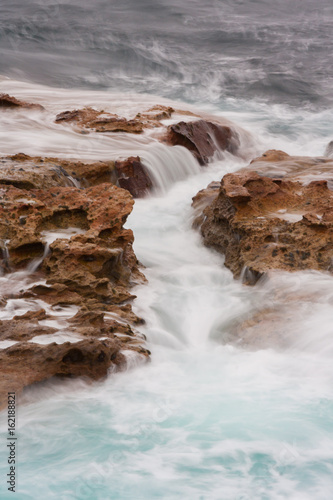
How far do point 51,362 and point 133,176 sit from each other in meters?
5.27

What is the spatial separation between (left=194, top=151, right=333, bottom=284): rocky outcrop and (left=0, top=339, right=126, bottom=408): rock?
2.26 metres

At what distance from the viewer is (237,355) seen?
16.3 feet

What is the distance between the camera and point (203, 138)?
1108 cm

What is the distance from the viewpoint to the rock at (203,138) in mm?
10547

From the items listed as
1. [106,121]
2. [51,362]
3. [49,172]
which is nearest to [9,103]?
[106,121]

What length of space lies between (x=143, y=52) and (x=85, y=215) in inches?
630

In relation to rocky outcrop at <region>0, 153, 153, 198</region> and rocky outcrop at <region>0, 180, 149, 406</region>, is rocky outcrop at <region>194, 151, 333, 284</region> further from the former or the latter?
rocky outcrop at <region>0, 153, 153, 198</region>

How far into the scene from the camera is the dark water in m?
17.3

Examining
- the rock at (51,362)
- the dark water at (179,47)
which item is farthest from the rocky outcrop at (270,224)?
the dark water at (179,47)

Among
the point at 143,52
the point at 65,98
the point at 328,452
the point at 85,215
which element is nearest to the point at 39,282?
the point at 85,215

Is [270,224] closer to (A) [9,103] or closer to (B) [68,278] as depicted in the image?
(B) [68,278]

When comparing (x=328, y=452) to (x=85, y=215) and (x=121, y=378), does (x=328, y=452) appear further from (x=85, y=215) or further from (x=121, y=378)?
(x=85, y=215)

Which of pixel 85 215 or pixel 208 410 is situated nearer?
pixel 208 410

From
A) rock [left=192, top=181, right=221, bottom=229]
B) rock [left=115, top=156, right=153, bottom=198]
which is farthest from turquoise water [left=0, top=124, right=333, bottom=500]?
rock [left=115, top=156, right=153, bottom=198]
